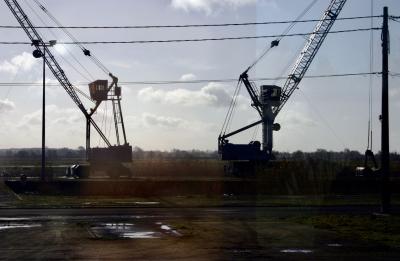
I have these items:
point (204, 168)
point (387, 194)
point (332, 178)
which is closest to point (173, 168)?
point (204, 168)

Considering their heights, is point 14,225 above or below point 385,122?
below

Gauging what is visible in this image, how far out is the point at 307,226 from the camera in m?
23.4

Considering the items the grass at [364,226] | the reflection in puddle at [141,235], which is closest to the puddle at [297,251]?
the grass at [364,226]

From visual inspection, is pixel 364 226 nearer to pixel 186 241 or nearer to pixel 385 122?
pixel 385 122

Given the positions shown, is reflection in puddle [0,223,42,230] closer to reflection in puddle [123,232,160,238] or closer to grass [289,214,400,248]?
reflection in puddle [123,232,160,238]

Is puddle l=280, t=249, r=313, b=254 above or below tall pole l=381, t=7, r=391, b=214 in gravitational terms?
below

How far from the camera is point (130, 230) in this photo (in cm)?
2209

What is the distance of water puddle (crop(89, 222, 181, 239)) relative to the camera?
66.6ft

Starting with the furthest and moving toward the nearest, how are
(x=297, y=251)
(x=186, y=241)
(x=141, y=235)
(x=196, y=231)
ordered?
1. (x=196, y=231)
2. (x=141, y=235)
3. (x=186, y=241)
4. (x=297, y=251)

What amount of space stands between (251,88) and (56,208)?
4346cm

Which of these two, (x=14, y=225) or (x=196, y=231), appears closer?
(x=196, y=231)

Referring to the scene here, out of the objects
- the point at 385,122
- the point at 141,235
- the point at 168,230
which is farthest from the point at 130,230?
the point at 385,122

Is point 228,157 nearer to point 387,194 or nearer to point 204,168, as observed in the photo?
point 204,168

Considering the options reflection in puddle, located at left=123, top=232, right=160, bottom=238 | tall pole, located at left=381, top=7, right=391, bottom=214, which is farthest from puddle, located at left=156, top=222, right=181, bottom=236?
tall pole, located at left=381, top=7, right=391, bottom=214
